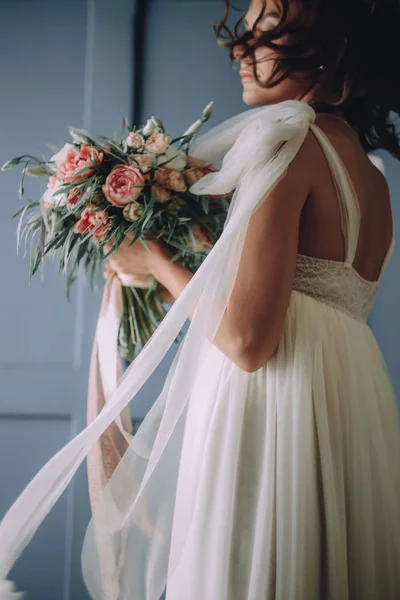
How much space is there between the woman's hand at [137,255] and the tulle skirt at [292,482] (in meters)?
0.24

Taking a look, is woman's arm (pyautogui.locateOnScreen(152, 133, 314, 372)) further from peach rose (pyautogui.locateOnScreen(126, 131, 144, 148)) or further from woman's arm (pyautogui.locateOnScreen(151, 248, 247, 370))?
peach rose (pyautogui.locateOnScreen(126, 131, 144, 148))

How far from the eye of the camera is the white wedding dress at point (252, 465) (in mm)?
795

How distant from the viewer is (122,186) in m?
0.99

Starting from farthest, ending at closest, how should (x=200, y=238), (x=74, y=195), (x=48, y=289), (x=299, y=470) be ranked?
(x=48, y=289)
(x=200, y=238)
(x=74, y=195)
(x=299, y=470)

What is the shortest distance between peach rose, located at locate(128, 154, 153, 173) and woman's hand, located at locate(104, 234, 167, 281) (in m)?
0.12

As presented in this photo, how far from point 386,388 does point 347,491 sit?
0.21 metres

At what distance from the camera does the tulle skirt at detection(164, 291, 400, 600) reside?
787 mm

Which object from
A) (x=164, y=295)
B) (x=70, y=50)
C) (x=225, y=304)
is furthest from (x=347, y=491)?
(x=70, y=50)

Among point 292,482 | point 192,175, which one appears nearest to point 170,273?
point 192,175

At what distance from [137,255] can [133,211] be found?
0.10m

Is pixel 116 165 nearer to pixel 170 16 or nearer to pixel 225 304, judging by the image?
pixel 225 304

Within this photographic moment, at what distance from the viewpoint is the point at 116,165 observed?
1.01m

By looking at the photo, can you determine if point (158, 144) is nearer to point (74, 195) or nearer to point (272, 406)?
point (74, 195)

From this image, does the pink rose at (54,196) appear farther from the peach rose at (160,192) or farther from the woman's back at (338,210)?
the woman's back at (338,210)
